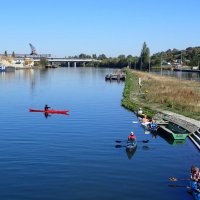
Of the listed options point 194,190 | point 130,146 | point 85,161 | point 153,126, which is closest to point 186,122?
point 153,126

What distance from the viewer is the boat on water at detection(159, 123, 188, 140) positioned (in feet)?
130

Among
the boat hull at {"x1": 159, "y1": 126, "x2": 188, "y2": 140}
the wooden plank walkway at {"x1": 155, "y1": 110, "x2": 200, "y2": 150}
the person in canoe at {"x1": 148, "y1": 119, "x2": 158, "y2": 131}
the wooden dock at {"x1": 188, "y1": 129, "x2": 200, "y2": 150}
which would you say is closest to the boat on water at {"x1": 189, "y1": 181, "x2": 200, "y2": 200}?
the wooden plank walkway at {"x1": 155, "y1": 110, "x2": 200, "y2": 150}

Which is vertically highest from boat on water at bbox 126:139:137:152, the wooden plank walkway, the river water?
the wooden plank walkway

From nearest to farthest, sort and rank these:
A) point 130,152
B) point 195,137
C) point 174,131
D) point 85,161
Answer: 1. point 85,161
2. point 130,152
3. point 195,137
4. point 174,131

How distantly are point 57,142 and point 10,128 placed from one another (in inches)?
365

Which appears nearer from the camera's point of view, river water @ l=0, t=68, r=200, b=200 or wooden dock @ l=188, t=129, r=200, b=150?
river water @ l=0, t=68, r=200, b=200

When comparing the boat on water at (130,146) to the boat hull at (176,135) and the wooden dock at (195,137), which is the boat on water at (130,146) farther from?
the wooden dock at (195,137)

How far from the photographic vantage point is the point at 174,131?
41.7 m

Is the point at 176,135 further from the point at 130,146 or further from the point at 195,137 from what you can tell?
the point at 130,146

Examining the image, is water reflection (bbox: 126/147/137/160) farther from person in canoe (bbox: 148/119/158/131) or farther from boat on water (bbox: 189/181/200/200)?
boat on water (bbox: 189/181/200/200)

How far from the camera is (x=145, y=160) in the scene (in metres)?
33.5

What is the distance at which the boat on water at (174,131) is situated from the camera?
130 feet

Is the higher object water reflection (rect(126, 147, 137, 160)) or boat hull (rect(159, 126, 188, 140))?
boat hull (rect(159, 126, 188, 140))

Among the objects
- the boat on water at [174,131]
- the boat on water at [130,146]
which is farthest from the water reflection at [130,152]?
the boat on water at [174,131]
